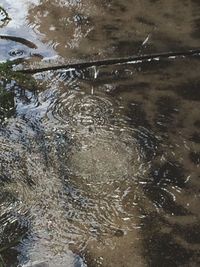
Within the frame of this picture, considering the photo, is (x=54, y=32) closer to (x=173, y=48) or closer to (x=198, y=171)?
(x=173, y=48)

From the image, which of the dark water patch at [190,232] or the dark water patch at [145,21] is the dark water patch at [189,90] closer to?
the dark water patch at [145,21]

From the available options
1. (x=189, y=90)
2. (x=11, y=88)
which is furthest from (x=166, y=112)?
(x=11, y=88)

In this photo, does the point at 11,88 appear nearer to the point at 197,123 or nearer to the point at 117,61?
the point at 117,61

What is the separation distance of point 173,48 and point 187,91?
566 millimetres

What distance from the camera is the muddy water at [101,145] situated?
235cm

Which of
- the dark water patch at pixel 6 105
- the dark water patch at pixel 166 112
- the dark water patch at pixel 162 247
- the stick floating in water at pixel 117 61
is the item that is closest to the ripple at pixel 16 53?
the stick floating in water at pixel 117 61

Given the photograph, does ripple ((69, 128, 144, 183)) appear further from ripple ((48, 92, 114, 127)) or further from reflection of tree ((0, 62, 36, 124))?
reflection of tree ((0, 62, 36, 124))

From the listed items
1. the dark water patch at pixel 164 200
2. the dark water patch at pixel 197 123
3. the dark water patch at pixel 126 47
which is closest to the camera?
the dark water patch at pixel 164 200

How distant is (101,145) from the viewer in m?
2.88

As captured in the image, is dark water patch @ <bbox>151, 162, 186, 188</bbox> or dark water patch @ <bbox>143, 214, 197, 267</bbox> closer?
dark water patch @ <bbox>143, 214, 197, 267</bbox>

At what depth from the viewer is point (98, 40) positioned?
385 centimetres

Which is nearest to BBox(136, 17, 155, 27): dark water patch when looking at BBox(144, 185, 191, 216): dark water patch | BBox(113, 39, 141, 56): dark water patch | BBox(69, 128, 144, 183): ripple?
BBox(113, 39, 141, 56): dark water patch

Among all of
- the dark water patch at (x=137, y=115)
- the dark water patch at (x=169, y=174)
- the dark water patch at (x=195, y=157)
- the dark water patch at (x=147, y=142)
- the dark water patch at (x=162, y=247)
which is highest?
the dark water patch at (x=137, y=115)

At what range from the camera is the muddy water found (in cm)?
235
